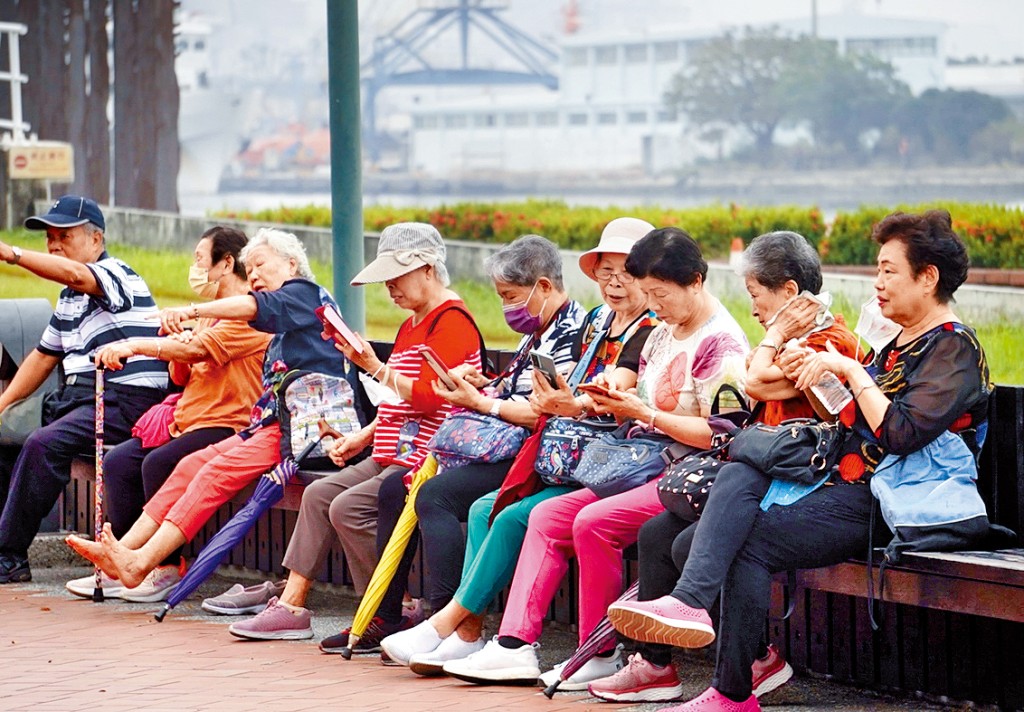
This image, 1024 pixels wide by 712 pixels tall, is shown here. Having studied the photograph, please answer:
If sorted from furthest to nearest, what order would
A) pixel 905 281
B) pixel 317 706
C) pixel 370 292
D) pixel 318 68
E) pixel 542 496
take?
pixel 318 68 < pixel 370 292 < pixel 542 496 < pixel 317 706 < pixel 905 281

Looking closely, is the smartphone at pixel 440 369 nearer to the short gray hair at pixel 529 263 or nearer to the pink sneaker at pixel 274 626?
the short gray hair at pixel 529 263

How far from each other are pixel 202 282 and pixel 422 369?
5.22 ft

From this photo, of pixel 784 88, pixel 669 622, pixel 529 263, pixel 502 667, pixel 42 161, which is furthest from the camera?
pixel 784 88

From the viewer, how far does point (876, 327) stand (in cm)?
511

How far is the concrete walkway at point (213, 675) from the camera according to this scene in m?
5.12

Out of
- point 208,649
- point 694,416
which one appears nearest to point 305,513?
point 208,649

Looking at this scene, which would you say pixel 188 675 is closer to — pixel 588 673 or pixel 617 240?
pixel 588 673

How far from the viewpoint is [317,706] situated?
200 inches

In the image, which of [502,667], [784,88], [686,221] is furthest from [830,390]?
[784,88]

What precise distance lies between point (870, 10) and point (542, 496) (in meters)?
8.12

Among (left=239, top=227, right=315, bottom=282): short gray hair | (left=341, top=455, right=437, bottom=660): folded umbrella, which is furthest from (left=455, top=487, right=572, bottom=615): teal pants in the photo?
(left=239, top=227, right=315, bottom=282): short gray hair

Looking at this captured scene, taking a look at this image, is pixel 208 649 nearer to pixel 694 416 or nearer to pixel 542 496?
pixel 542 496

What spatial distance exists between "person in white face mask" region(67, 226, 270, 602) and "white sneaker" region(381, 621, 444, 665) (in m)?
1.81

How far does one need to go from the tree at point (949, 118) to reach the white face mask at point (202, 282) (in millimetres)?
6734
